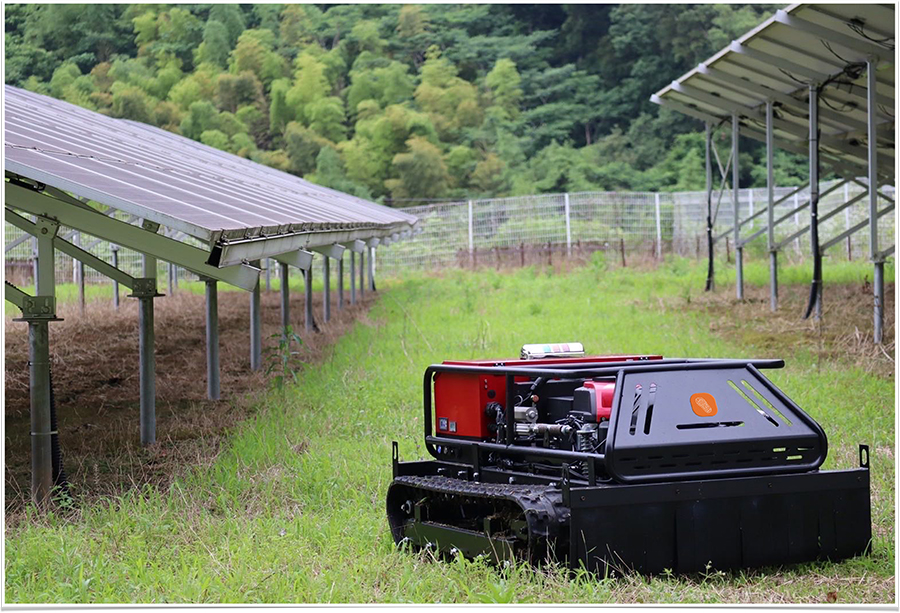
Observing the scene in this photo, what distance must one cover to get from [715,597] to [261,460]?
3443 millimetres

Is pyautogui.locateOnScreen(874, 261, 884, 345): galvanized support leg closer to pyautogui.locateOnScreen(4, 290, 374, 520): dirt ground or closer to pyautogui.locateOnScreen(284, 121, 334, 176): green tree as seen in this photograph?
pyautogui.locateOnScreen(4, 290, 374, 520): dirt ground

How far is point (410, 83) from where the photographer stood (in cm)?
4772

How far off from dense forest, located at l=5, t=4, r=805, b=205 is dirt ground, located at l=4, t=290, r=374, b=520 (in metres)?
25.7

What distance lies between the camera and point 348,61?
50969 millimetres

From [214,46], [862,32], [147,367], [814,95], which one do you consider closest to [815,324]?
[814,95]

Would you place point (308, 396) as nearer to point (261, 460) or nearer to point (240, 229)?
point (261, 460)

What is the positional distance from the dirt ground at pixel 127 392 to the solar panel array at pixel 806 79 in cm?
619

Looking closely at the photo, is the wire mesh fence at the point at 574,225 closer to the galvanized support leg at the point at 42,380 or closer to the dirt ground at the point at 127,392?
the dirt ground at the point at 127,392

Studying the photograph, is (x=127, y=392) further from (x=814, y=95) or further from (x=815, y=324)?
(x=814, y=95)

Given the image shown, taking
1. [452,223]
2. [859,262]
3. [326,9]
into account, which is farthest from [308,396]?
[326,9]

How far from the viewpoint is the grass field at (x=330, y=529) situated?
4.48 meters

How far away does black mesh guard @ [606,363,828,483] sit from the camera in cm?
459

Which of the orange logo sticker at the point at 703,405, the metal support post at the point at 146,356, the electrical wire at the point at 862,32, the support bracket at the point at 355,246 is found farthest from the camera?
the support bracket at the point at 355,246

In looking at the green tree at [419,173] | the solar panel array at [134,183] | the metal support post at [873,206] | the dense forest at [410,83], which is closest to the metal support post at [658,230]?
the dense forest at [410,83]
